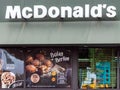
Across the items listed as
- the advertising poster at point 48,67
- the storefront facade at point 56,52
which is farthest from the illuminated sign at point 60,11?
the advertising poster at point 48,67

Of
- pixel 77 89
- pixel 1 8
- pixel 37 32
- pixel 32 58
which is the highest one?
pixel 1 8

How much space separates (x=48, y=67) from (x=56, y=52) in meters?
0.51

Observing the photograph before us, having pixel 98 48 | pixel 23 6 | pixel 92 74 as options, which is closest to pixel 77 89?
pixel 92 74

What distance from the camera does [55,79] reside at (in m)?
11.5

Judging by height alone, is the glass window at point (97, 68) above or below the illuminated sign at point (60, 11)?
below

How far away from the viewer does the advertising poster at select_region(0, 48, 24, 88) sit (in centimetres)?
1152

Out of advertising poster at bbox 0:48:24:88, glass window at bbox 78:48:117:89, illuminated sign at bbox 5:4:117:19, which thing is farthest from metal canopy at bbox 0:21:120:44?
glass window at bbox 78:48:117:89

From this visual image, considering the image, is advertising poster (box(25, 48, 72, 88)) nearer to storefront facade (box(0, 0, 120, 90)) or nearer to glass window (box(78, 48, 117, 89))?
storefront facade (box(0, 0, 120, 90))

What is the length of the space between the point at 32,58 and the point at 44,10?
1.53m

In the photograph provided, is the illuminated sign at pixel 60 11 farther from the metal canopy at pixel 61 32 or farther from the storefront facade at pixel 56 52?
the metal canopy at pixel 61 32

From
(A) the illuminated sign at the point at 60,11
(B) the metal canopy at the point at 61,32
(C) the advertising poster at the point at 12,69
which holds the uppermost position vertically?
(A) the illuminated sign at the point at 60,11

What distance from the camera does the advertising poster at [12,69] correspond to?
37.8ft

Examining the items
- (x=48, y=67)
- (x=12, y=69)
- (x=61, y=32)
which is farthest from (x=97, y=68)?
(x=12, y=69)

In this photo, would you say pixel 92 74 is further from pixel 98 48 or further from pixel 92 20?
pixel 92 20
